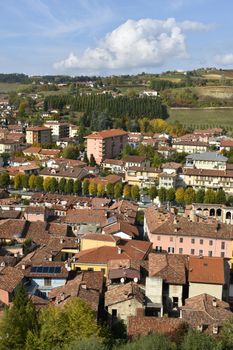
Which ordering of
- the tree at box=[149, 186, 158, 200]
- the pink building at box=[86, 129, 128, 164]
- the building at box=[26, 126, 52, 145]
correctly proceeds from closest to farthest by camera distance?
1. the tree at box=[149, 186, 158, 200]
2. the pink building at box=[86, 129, 128, 164]
3. the building at box=[26, 126, 52, 145]

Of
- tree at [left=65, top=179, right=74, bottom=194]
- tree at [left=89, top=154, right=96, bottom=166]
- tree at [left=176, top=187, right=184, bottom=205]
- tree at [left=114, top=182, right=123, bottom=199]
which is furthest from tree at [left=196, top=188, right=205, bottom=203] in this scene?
tree at [left=89, top=154, right=96, bottom=166]

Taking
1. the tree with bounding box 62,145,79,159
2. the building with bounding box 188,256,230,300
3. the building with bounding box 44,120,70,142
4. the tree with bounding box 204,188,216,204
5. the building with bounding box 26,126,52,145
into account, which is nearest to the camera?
the building with bounding box 188,256,230,300

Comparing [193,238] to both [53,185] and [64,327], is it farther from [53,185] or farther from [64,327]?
[53,185]

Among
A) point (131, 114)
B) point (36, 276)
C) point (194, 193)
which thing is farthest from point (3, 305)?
point (131, 114)

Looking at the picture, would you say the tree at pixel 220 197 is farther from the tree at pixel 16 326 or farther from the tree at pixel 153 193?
the tree at pixel 16 326

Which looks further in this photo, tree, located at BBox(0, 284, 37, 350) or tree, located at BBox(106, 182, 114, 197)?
tree, located at BBox(106, 182, 114, 197)

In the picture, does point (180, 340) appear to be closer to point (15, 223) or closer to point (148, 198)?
point (15, 223)

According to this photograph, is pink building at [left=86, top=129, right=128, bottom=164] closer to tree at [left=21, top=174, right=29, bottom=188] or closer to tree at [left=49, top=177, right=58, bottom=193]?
tree at [left=21, top=174, right=29, bottom=188]
